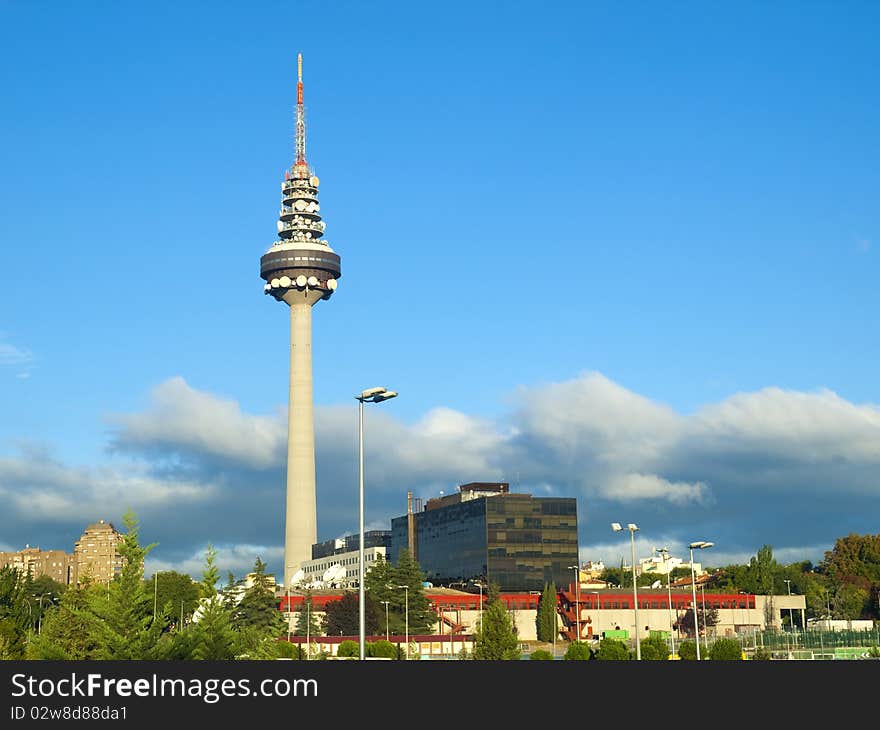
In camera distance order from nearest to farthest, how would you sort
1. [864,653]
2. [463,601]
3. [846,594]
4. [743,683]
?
[743,683] < [864,653] < [463,601] < [846,594]

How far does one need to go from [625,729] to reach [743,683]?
3.94m

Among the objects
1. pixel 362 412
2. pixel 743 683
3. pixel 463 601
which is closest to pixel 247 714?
pixel 743 683

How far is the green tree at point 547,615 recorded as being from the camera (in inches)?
6791

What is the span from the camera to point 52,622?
68.4 m

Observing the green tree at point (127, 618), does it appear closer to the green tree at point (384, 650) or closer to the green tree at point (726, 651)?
the green tree at point (726, 651)

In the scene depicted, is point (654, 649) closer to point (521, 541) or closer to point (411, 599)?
point (411, 599)

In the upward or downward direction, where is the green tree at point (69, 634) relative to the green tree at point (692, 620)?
upward

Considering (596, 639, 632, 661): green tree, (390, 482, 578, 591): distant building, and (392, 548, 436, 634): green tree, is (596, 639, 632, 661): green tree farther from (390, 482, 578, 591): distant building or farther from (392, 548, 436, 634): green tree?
(390, 482, 578, 591): distant building

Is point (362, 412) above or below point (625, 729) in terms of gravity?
above

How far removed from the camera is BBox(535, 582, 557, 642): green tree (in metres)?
172

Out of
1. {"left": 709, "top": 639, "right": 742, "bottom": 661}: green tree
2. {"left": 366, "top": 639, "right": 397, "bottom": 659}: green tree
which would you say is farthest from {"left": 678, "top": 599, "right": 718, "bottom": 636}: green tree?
{"left": 709, "top": 639, "right": 742, "bottom": 661}: green tree

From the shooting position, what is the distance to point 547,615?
17362 centimetres

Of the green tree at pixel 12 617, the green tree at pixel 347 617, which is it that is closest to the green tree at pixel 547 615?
the green tree at pixel 347 617

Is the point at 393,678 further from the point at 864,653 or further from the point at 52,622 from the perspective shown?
the point at 864,653
